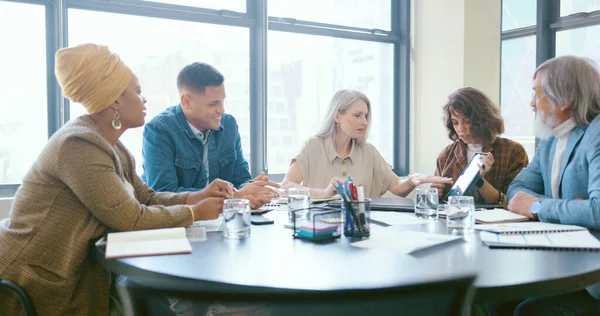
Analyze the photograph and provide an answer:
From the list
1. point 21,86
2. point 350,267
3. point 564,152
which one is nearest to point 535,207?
point 564,152

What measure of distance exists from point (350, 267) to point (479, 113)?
184cm

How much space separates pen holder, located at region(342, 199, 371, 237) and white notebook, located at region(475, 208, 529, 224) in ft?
1.52

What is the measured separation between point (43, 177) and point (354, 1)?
363cm

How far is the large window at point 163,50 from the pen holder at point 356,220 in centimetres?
234

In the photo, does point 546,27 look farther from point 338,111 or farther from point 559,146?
point 559,146

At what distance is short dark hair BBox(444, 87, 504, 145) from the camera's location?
267 cm

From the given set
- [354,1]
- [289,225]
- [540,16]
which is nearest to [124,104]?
[289,225]

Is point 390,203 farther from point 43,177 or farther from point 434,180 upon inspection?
point 43,177

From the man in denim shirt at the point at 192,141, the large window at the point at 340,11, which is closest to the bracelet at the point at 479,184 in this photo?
the man in denim shirt at the point at 192,141

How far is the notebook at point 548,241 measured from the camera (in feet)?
4.25

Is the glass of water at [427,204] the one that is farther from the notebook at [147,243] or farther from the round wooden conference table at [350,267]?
the notebook at [147,243]

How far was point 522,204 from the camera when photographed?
183 cm

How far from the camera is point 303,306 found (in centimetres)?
55

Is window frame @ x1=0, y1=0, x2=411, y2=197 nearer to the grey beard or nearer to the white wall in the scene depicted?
the white wall
